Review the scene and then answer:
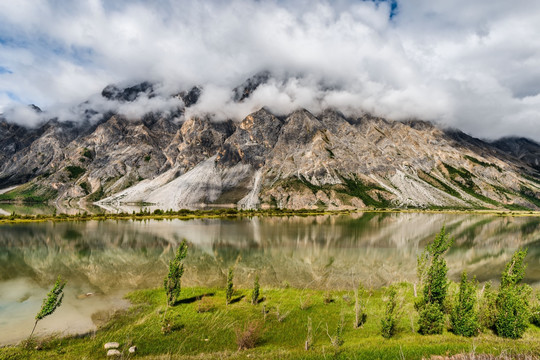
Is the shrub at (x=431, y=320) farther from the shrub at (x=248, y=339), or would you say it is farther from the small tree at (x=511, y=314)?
the shrub at (x=248, y=339)

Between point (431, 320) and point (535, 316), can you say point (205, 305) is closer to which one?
point (431, 320)

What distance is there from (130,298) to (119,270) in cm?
1397

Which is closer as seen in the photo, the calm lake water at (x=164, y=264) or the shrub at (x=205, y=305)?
the shrub at (x=205, y=305)

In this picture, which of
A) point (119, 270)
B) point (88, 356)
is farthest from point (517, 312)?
Answer: point (119, 270)

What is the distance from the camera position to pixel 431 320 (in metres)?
23.8

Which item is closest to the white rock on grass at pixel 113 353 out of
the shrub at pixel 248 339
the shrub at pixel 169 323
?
the shrub at pixel 169 323

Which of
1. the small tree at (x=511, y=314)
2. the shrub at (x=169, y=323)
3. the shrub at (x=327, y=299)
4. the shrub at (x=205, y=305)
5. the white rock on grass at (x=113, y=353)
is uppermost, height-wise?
the small tree at (x=511, y=314)

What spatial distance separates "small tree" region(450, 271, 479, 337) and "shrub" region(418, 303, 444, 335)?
1308 mm

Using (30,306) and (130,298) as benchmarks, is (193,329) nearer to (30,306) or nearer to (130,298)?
(130,298)

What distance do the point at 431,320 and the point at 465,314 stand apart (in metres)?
2.58

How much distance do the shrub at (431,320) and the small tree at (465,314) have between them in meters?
1.31

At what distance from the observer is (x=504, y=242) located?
86.0 m

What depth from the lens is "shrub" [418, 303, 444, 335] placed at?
76.9 ft

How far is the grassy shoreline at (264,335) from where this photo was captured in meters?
19.4
